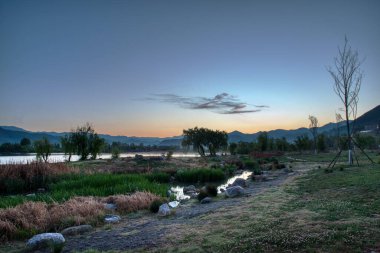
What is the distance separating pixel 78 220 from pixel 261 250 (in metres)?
6.52

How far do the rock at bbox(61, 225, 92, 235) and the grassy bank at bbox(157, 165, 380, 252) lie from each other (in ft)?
9.91

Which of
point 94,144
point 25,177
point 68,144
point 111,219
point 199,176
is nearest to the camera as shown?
point 111,219

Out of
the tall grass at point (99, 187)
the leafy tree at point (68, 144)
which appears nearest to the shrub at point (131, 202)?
the tall grass at point (99, 187)

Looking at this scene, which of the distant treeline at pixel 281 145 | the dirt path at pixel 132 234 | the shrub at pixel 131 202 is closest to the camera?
the dirt path at pixel 132 234

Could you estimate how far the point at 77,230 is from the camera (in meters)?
9.01

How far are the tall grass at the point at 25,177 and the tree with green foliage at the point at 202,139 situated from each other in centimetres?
5985

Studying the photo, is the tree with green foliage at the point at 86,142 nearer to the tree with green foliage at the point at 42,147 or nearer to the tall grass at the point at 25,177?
the tree with green foliage at the point at 42,147

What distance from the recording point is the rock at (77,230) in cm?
887

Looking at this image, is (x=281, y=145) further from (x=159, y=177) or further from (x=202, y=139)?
(x=159, y=177)

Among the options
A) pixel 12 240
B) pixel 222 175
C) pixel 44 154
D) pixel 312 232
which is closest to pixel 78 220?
pixel 12 240

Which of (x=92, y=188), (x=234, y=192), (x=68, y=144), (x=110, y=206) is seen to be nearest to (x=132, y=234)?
(x=110, y=206)

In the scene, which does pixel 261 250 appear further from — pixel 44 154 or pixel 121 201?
pixel 44 154

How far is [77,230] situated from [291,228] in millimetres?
6277

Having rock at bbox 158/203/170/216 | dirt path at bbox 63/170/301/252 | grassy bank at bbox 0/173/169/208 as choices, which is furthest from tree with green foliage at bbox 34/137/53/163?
dirt path at bbox 63/170/301/252
